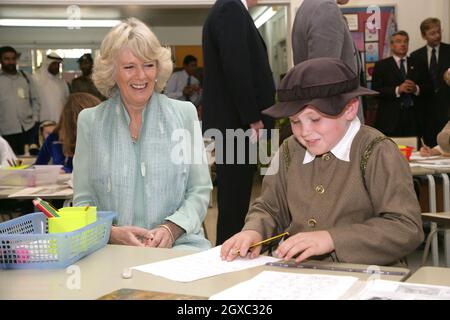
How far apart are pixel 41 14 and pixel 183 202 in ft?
34.0

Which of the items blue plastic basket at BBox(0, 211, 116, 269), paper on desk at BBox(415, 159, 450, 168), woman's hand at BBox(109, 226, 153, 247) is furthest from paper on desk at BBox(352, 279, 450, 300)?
paper on desk at BBox(415, 159, 450, 168)

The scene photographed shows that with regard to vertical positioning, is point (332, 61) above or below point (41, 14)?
below

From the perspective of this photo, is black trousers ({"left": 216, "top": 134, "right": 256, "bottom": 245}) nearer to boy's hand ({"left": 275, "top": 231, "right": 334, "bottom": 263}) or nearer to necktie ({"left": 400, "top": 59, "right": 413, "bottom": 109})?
boy's hand ({"left": 275, "top": 231, "right": 334, "bottom": 263})

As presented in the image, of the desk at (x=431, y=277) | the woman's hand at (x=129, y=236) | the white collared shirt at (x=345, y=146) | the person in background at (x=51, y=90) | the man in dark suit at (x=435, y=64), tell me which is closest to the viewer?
the desk at (x=431, y=277)

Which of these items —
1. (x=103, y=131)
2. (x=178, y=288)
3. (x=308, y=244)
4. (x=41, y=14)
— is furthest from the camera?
(x=41, y=14)

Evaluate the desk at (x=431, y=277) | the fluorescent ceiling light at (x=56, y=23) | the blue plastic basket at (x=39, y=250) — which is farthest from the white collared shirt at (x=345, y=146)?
the fluorescent ceiling light at (x=56, y=23)

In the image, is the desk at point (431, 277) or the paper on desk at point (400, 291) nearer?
the paper on desk at point (400, 291)

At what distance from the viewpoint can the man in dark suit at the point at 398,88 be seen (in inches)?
287

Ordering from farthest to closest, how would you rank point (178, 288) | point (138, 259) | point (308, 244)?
1. point (138, 259)
2. point (308, 244)
3. point (178, 288)

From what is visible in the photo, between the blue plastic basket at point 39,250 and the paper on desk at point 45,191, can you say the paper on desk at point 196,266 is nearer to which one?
the blue plastic basket at point 39,250

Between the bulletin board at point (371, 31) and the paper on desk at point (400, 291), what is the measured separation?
22.3 feet
